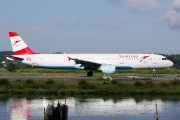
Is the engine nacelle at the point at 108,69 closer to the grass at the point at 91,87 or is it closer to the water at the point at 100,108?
the grass at the point at 91,87

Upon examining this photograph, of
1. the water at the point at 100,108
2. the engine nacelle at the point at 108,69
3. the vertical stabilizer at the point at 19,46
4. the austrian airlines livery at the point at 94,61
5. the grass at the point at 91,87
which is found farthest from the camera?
the vertical stabilizer at the point at 19,46

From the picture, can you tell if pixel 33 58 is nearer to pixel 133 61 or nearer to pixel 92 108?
pixel 133 61

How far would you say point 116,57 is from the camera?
6725 cm

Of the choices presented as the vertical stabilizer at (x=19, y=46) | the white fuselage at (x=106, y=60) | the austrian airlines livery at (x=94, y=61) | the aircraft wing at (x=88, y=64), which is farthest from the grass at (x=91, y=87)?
the vertical stabilizer at (x=19, y=46)

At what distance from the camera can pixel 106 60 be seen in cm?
6769

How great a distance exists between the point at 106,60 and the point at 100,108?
33.9 metres

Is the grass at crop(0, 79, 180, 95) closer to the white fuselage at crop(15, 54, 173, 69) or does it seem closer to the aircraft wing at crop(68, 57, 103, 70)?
the aircraft wing at crop(68, 57, 103, 70)

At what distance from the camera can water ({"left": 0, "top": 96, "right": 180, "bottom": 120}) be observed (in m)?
30.1

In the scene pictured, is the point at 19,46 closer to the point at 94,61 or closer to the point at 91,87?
the point at 94,61

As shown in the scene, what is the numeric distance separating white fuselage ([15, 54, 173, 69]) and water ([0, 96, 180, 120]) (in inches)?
972

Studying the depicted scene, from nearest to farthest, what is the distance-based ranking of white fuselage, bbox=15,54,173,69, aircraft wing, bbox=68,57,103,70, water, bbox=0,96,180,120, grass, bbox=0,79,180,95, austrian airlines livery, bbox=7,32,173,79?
1. water, bbox=0,96,180,120
2. grass, bbox=0,79,180,95
3. aircraft wing, bbox=68,57,103,70
4. austrian airlines livery, bbox=7,32,173,79
5. white fuselage, bbox=15,54,173,69

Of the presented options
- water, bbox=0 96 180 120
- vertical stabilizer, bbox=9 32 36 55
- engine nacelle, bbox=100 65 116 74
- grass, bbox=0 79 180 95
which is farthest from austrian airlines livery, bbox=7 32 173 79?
water, bbox=0 96 180 120

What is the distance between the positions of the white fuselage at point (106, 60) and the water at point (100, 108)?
81.0 feet

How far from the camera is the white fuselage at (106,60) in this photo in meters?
66.9
